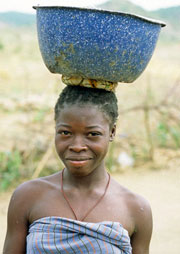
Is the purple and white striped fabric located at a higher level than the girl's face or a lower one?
lower

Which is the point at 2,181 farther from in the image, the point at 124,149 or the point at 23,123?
the point at 124,149

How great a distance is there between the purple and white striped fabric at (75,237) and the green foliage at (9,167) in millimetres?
3776

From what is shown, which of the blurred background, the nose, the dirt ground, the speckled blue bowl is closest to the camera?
the speckled blue bowl

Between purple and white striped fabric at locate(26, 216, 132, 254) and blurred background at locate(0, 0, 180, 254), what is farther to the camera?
blurred background at locate(0, 0, 180, 254)

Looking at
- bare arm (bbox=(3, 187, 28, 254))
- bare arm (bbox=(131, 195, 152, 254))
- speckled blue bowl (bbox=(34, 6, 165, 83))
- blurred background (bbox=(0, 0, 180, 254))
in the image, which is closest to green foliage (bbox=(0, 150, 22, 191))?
blurred background (bbox=(0, 0, 180, 254))

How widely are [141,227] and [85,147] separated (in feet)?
1.71

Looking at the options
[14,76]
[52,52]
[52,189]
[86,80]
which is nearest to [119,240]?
[52,189]

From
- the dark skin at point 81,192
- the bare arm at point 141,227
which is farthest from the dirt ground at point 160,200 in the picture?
the dark skin at point 81,192

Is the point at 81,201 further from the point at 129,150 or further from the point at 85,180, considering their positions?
the point at 129,150

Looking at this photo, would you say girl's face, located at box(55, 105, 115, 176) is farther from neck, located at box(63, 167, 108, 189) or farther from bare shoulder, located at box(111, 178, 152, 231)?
bare shoulder, located at box(111, 178, 152, 231)

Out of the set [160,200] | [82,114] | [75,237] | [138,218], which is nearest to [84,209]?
[75,237]

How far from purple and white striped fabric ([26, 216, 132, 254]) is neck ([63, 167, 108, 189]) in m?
0.22

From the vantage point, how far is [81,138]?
1944mm

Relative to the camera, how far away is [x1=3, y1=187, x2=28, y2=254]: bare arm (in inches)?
82.0
